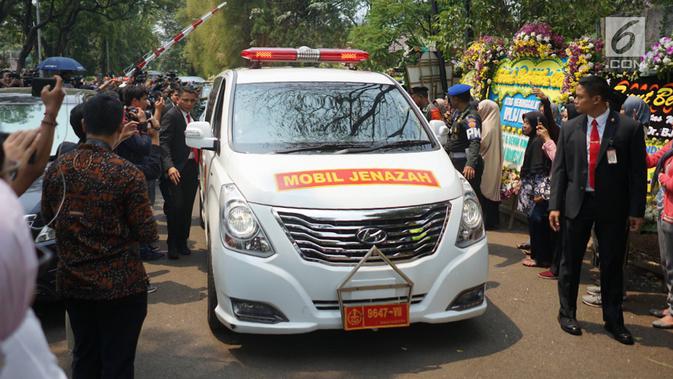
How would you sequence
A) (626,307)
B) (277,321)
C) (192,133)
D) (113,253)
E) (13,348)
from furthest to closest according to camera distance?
(626,307) < (192,133) < (277,321) < (113,253) < (13,348)

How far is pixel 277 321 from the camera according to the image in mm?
4180

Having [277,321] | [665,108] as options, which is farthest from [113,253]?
[665,108]

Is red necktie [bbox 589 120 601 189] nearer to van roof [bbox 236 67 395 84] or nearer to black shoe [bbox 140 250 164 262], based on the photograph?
van roof [bbox 236 67 395 84]

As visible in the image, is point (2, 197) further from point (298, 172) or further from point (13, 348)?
point (298, 172)

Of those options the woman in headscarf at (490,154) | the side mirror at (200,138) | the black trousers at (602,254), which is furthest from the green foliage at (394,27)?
the black trousers at (602,254)

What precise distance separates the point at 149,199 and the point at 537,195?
419 cm

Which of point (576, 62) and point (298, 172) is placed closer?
point (298, 172)

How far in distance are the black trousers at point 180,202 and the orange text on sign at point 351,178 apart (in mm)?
2987

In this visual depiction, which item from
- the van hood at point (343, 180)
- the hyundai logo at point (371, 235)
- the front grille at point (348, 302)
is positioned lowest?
the front grille at point (348, 302)

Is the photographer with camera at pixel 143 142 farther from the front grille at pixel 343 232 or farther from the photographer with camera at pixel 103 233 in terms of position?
the photographer with camera at pixel 103 233

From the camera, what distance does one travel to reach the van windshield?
491cm

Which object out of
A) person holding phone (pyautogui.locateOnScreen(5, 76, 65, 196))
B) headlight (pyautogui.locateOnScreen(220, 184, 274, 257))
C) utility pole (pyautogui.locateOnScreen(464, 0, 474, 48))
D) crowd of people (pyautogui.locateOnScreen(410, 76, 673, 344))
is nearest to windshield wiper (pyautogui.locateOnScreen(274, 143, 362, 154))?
headlight (pyautogui.locateOnScreen(220, 184, 274, 257))

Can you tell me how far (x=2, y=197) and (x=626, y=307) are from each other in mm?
5456

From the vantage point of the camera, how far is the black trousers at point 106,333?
313cm
